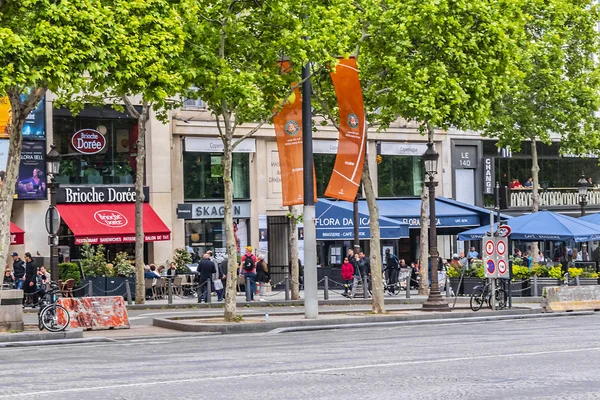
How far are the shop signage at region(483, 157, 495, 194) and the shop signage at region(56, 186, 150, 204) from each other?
20.3 m

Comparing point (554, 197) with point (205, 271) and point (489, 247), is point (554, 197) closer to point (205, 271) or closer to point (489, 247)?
point (205, 271)

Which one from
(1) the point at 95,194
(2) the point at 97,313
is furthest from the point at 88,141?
(2) the point at 97,313

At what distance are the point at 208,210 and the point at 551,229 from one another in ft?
47.2

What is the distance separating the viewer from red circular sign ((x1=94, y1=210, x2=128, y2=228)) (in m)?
42.3

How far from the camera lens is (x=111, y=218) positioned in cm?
4266

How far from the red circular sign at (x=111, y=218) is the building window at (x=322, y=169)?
1049 centimetres

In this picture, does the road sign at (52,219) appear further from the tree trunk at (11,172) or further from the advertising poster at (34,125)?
the advertising poster at (34,125)

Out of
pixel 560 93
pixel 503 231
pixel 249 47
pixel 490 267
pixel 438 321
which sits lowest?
pixel 438 321

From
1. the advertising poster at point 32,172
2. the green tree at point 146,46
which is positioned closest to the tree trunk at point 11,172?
the green tree at point 146,46

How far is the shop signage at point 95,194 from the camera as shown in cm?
4247

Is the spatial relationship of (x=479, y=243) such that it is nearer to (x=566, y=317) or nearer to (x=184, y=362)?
(x=566, y=317)

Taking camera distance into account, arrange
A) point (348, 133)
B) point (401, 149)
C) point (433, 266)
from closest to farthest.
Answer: point (348, 133), point (433, 266), point (401, 149)

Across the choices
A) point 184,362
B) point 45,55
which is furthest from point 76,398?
point 45,55

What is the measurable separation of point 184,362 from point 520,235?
25018 mm
